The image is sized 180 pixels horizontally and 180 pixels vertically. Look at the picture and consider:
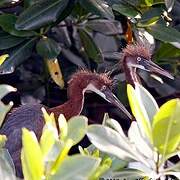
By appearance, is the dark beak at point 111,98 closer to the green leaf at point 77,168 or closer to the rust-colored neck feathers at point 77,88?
the rust-colored neck feathers at point 77,88

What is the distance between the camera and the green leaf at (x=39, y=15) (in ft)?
7.57

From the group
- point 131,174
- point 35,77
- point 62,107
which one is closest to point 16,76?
point 35,77

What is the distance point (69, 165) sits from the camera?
3.58 ft

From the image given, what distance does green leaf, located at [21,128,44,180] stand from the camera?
1.07m

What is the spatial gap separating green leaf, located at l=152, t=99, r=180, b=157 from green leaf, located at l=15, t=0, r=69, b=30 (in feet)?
3.91

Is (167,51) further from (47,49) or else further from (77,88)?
(47,49)

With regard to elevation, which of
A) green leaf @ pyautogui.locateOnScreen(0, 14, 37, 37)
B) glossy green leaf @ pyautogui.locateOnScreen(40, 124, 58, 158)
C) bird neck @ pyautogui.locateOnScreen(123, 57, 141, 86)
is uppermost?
glossy green leaf @ pyautogui.locateOnScreen(40, 124, 58, 158)

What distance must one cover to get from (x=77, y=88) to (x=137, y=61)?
0.89 ft

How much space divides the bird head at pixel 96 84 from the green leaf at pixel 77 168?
1426mm

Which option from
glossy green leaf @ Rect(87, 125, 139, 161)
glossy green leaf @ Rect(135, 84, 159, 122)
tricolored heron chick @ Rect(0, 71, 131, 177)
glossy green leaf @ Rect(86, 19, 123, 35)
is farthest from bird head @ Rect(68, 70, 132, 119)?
glossy green leaf @ Rect(87, 125, 139, 161)

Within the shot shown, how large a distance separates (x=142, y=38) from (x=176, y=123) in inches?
52.2

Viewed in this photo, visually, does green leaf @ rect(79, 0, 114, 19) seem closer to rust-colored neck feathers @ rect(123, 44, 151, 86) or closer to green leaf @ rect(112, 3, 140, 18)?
green leaf @ rect(112, 3, 140, 18)

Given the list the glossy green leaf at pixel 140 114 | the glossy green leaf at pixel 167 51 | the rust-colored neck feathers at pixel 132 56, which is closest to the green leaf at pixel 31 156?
the glossy green leaf at pixel 140 114

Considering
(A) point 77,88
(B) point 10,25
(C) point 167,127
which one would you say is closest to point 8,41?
(B) point 10,25
